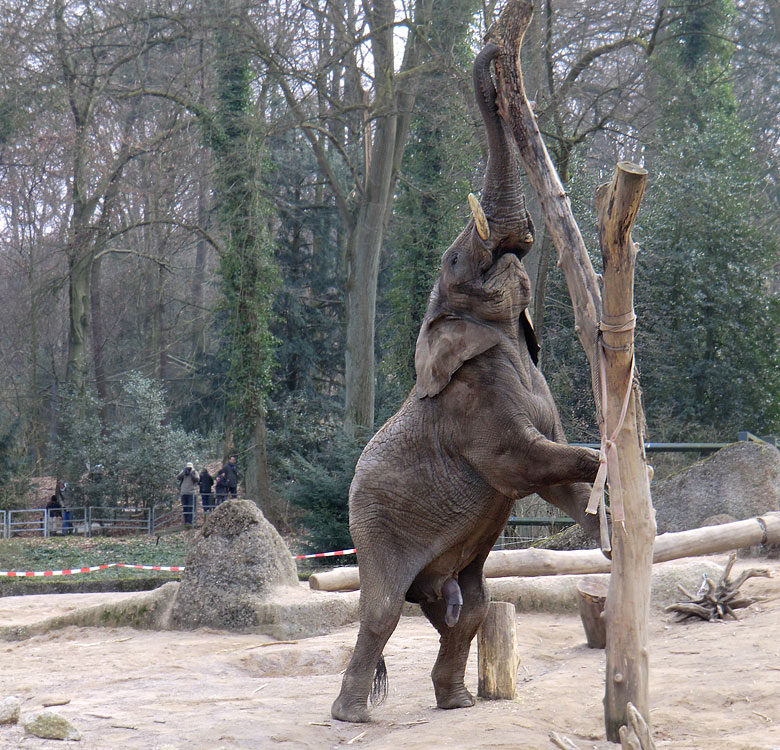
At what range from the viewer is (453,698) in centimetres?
588

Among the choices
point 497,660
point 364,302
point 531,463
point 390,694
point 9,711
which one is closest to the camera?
point 531,463

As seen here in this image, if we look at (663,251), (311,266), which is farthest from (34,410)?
(663,251)

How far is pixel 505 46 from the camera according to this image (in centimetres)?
505

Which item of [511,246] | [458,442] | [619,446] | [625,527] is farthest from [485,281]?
[625,527]

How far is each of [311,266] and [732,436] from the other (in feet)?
46.0

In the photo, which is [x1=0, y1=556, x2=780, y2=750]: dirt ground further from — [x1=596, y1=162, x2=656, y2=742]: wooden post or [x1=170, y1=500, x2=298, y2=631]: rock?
[x1=596, y1=162, x2=656, y2=742]: wooden post

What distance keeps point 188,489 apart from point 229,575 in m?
13.4

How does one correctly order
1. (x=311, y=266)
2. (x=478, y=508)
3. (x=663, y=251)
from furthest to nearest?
1. (x=311, y=266)
2. (x=663, y=251)
3. (x=478, y=508)

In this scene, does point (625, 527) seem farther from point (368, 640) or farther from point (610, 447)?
point (368, 640)

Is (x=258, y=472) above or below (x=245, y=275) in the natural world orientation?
below

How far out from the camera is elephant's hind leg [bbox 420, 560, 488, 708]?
19.1ft

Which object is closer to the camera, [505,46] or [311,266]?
[505,46]

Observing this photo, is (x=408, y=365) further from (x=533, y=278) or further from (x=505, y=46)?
(x=505, y=46)

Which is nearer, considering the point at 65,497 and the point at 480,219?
the point at 480,219
